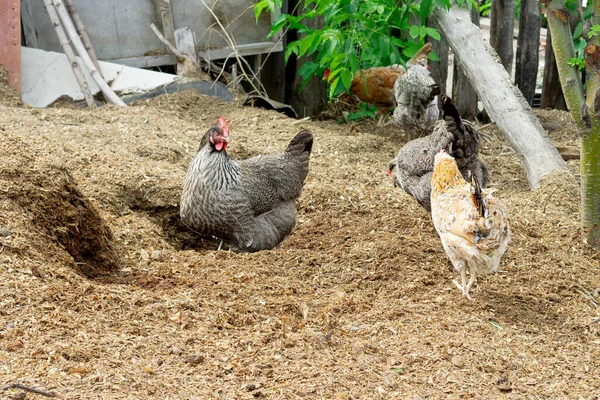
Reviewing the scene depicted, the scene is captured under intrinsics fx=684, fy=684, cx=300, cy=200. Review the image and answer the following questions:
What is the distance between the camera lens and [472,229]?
A: 12.5ft

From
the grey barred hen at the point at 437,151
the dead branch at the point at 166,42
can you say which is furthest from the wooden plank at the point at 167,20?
the grey barred hen at the point at 437,151

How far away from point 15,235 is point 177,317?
1.09 metres

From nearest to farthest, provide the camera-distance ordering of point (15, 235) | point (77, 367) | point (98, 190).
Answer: point (77, 367) < point (15, 235) < point (98, 190)

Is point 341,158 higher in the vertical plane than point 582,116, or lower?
lower

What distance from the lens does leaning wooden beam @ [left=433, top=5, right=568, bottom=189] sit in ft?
21.7

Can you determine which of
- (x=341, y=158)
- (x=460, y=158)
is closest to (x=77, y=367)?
(x=460, y=158)

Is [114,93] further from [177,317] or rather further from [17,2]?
[177,317]

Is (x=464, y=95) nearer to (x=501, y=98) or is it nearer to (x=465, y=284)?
(x=501, y=98)

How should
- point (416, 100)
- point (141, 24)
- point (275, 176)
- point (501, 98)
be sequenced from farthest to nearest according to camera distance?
point (141, 24) → point (416, 100) → point (501, 98) → point (275, 176)

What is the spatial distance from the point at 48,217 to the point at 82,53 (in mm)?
4688

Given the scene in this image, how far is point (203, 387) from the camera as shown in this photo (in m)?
2.91

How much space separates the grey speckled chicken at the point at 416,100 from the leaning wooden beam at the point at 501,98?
0.69 metres

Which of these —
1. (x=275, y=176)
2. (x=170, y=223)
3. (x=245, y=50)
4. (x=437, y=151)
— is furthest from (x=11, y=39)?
(x=437, y=151)

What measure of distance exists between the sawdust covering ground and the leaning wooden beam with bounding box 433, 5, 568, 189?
0.41 metres
